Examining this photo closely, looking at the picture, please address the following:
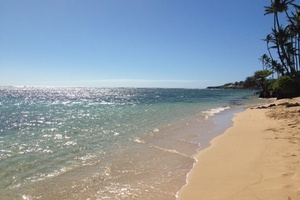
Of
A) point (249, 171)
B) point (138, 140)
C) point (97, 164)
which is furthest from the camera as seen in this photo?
point (138, 140)

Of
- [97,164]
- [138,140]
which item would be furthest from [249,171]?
[138,140]

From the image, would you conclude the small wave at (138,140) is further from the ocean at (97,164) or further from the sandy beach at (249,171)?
the sandy beach at (249,171)

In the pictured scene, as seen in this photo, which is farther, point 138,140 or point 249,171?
point 138,140

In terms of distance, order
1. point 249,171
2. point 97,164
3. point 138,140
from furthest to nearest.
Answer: point 138,140, point 97,164, point 249,171

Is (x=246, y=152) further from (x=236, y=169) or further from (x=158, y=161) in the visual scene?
(x=158, y=161)

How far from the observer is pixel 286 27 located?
143 feet

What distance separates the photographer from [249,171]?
7.15 m

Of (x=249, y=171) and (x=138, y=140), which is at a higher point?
(x=249, y=171)

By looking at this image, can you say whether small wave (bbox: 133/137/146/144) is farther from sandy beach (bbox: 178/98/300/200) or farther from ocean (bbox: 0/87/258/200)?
sandy beach (bbox: 178/98/300/200)

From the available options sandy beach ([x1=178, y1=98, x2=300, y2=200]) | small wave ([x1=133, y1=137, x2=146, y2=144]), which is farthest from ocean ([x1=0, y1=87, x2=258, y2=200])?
sandy beach ([x1=178, y1=98, x2=300, y2=200])

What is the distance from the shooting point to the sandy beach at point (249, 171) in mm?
5621

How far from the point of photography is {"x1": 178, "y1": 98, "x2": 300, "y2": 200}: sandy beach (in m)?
5.62

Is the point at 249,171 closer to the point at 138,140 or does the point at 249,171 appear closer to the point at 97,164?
the point at 97,164

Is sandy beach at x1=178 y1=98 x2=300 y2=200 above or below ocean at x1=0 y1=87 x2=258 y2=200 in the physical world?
above
